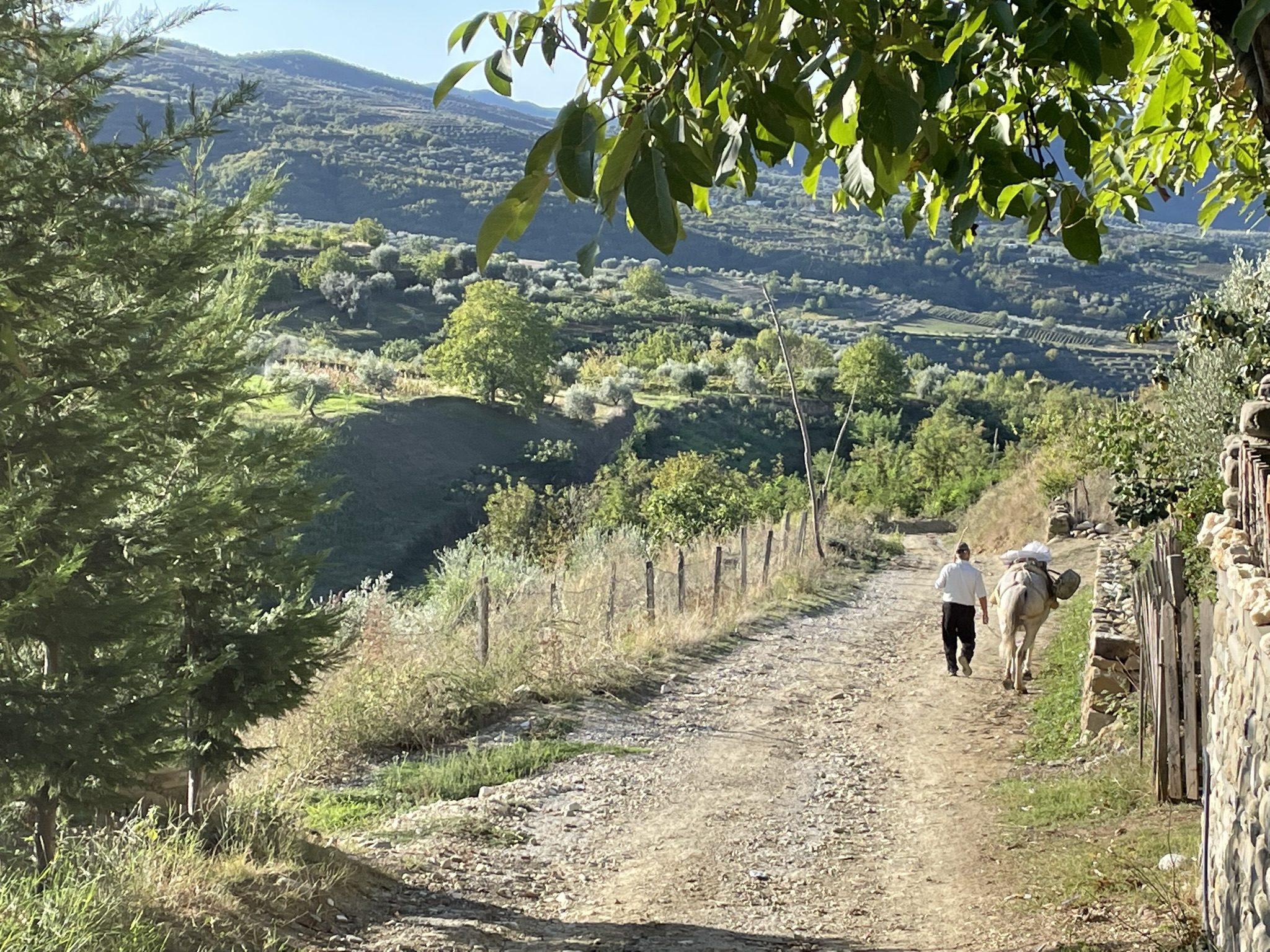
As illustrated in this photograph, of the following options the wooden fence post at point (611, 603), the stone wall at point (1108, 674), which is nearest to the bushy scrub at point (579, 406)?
the wooden fence post at point (611, 603)

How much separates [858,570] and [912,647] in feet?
28.7

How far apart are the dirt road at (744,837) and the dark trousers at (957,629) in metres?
0.30

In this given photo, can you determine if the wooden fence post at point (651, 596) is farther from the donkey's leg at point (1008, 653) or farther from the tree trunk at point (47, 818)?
the tree trunk at point (47, 818)

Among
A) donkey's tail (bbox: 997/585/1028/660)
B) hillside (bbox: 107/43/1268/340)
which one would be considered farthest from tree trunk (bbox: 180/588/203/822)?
hillside (bbox: 107/43/1268/340)

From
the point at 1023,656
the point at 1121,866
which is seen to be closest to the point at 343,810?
the point at 1121,866

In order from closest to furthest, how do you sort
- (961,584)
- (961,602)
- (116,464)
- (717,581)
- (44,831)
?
(116,464), (44,831), (961,584), (961,602), (717,581)

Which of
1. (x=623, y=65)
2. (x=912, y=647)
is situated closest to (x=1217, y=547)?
(x=623, y=65)

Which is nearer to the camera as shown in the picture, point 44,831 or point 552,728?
point 44,831

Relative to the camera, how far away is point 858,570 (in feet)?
77.9

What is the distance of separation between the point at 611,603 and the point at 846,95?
39.2 feet

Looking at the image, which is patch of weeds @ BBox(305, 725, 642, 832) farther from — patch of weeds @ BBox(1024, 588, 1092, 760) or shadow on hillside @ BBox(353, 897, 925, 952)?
patch of weeds @ BBox(1024, 588, 1092, 760)

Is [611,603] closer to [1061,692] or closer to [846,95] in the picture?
[1061,692]

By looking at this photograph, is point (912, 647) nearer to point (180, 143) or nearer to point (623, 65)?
point (180, 143)

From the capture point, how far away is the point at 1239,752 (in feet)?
13.6
